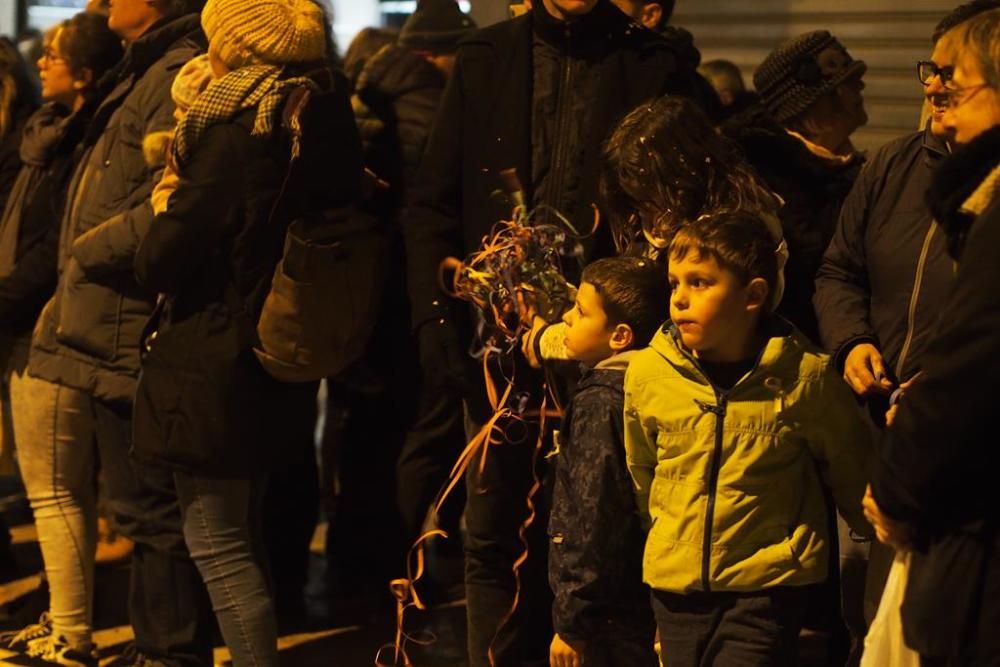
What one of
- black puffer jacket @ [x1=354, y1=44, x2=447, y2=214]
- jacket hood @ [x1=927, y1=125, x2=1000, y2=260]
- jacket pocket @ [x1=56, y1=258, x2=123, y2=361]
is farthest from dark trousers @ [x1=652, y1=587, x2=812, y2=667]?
black puffer jacket @ [x1=354, y1=44, x2=447, y2=214]

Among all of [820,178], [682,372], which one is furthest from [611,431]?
[820,178]

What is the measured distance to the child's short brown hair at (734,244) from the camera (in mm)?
3526

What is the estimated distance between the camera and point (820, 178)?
15.7 ft

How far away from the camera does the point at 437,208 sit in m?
4.54

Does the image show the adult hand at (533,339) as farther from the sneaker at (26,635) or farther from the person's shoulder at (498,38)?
the sneaker at (26,635)

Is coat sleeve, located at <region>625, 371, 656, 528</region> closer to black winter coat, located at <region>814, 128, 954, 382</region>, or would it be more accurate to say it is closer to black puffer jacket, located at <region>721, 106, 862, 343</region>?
black winter coat, located at <region>814, 128, 954, 382</region>

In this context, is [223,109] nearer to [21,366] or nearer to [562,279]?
[562,279]

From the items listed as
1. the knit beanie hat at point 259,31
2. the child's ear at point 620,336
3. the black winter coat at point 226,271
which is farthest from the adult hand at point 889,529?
the knit beanie hat at point 259,31

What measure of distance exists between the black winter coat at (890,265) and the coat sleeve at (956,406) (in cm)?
73

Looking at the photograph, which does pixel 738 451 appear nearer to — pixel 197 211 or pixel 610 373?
pixel 610 373

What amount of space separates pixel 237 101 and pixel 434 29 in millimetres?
1572

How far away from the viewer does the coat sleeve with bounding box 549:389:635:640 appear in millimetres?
3768

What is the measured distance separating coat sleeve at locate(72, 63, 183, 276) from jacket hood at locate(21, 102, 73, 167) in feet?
2.25

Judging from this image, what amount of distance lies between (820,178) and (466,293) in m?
1.20
